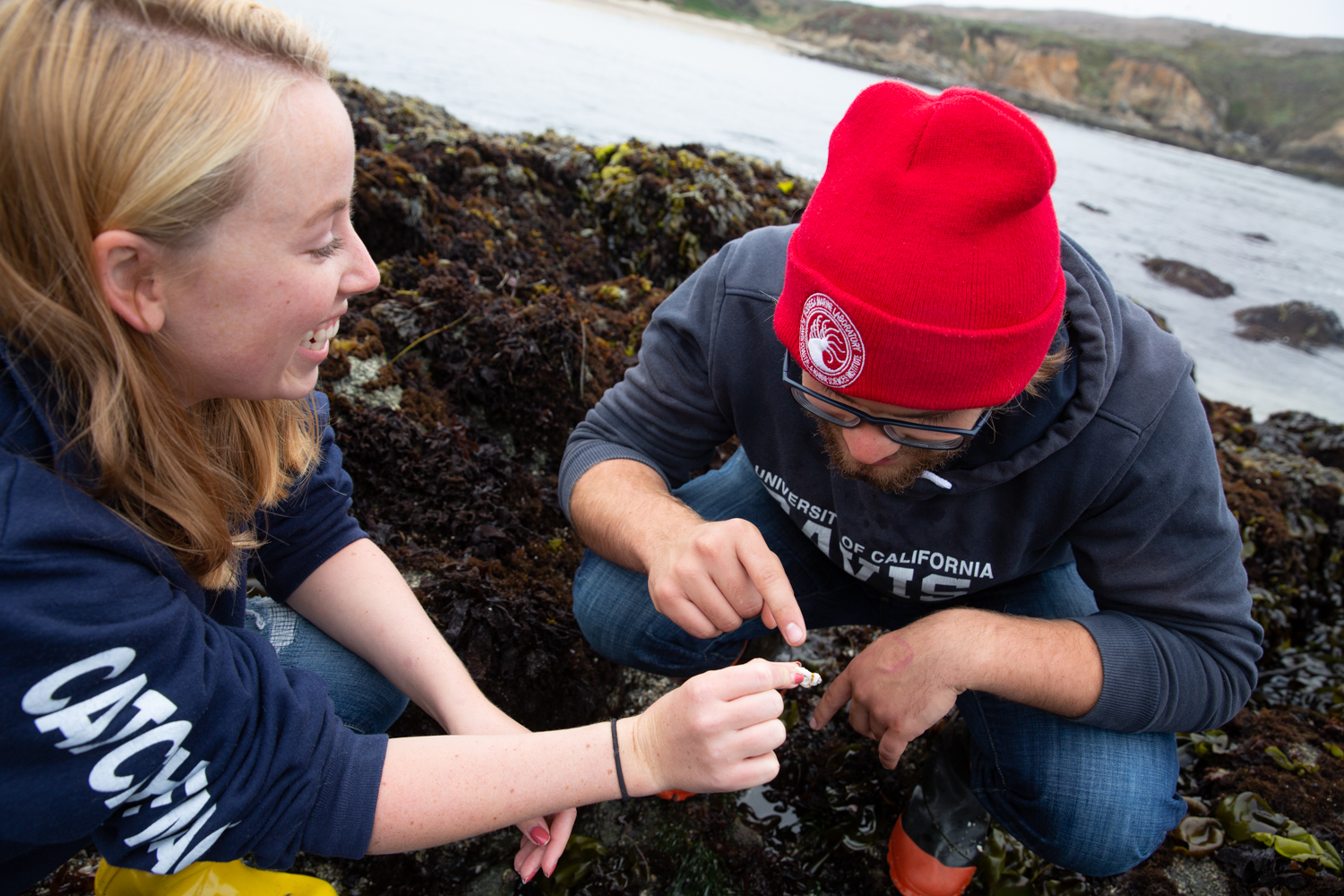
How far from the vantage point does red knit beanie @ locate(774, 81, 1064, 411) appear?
50.9 inches

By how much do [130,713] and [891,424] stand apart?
1.38m

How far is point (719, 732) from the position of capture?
1.32 metres

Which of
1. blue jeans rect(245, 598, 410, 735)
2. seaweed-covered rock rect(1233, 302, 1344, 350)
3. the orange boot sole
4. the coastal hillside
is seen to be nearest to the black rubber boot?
the orange boot sole

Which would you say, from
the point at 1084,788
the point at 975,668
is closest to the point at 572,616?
the point at 975,668

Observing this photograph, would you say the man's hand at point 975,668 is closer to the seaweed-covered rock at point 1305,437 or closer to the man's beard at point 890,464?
the man's beard at point 890,464

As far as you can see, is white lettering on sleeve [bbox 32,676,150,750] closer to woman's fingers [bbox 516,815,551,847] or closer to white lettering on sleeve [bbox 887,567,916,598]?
woman's fingers [bbox 516,815,551,847]

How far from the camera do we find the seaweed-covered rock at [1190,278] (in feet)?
32.5

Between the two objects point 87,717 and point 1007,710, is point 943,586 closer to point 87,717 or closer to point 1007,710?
point 1007,710

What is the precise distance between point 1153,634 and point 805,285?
1144mm

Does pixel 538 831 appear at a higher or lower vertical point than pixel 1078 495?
lower

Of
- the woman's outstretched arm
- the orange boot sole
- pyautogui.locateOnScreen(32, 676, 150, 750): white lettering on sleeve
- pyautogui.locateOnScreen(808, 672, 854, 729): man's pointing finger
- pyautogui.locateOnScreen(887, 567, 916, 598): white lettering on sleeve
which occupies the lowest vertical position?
the orange boot sole

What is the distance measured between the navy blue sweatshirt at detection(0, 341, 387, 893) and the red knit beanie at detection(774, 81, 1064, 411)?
3.92ft

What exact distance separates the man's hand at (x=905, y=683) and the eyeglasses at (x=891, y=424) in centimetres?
47

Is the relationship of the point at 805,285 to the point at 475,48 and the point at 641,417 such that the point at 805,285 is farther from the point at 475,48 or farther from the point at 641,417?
the point at 475,48
